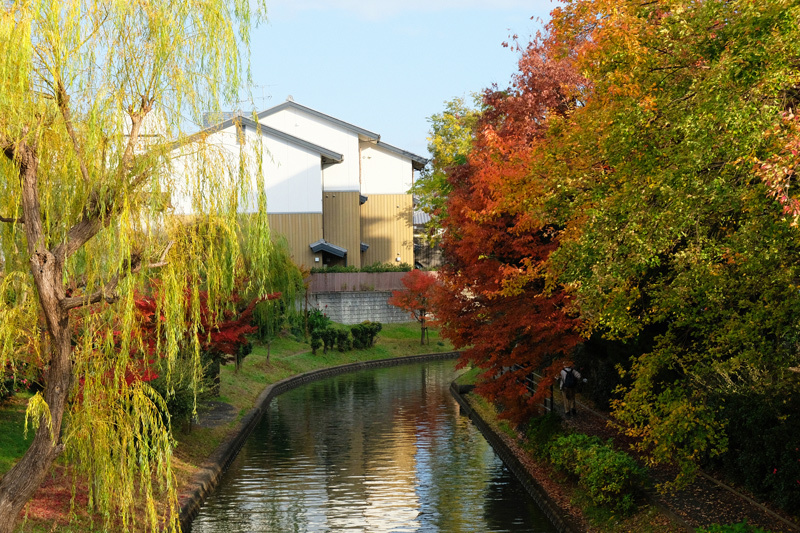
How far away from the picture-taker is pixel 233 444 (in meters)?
22.8

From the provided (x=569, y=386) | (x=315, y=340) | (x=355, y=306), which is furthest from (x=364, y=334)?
(x=569, y=386)

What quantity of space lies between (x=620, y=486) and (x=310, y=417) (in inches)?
663

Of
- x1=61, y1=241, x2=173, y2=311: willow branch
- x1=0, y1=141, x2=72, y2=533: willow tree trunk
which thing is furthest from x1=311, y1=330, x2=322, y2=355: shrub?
x1=0, y1=141, x2=72, y2=533: willow tree trunk

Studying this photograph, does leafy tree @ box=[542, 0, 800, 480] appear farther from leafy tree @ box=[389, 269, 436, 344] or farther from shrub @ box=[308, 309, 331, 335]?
shrub @ box=[308, 309, 331, 335]

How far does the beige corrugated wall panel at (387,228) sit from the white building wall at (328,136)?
5.34m

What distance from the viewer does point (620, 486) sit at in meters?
14.2

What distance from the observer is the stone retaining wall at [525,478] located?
50.0 feet

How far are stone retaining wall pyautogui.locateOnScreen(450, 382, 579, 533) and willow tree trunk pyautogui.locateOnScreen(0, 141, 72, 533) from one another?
8599mm

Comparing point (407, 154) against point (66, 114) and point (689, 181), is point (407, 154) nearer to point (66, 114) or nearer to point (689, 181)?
point (66, 114)

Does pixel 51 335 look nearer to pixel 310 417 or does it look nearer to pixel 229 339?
pixel 229 339

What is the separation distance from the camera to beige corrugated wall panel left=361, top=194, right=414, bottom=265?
63.1 metres

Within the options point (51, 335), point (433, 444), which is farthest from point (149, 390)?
point (433, 444)

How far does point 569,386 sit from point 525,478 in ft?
14.6

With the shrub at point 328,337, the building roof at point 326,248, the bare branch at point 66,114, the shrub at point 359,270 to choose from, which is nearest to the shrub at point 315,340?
the shrub at point 328,337
